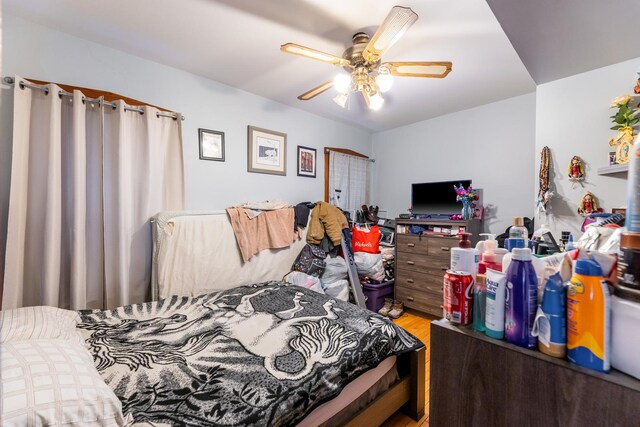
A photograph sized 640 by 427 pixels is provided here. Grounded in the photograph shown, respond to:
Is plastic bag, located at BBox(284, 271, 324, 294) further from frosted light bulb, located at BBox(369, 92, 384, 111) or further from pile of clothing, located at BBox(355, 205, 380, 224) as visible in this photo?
frosted light bulb, located at BBox(369, 92, 384, 111)

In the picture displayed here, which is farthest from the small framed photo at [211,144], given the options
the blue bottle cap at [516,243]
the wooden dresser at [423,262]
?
the blue bottle cap at [516,243]

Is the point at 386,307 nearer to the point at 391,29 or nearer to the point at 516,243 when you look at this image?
the point at 516,243

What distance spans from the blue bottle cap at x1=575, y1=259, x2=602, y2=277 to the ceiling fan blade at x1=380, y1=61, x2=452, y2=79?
Result: 150 cm

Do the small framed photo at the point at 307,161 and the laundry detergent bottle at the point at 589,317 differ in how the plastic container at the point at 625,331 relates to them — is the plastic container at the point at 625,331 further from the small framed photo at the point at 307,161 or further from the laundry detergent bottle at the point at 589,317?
the small framed photo at the point at 307,161

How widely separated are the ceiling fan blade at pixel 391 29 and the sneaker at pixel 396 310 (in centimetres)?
245

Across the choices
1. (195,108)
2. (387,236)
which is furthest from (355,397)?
(387,236)

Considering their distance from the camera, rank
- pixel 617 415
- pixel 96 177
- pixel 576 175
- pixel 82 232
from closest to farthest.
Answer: pixel 617 415
pixel 576 175
pixel 82 232
pixel 96 177

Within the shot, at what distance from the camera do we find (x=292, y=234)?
2.96 metres

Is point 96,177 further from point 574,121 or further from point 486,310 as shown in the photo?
point 574,121

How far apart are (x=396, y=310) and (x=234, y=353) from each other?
7.21 feet

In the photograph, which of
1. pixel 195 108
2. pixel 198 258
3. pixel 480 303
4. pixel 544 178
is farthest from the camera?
pixel 195 108

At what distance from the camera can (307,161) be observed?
3602mm

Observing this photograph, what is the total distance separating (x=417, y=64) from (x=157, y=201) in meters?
2.14

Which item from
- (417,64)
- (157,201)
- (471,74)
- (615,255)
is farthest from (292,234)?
(615,255)
